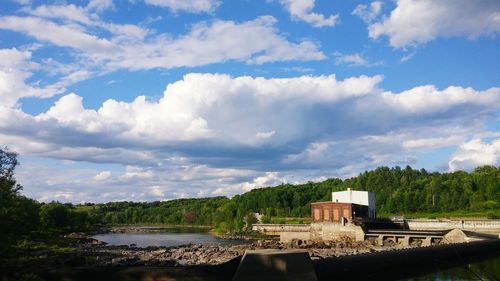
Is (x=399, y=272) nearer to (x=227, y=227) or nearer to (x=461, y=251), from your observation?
(x=461, y=251)

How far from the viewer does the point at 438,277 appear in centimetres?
3369

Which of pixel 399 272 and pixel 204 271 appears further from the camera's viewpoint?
pixel 399 272

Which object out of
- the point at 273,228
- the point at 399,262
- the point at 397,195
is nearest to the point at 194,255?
the point at 399,262

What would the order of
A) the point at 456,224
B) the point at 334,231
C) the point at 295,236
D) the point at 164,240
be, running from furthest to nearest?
the point at 164,240 < the point at 295,236 < the point at 334,231 < the point at 456,224

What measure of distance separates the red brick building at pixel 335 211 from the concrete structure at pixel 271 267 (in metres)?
67.7

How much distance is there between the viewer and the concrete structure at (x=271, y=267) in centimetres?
1609

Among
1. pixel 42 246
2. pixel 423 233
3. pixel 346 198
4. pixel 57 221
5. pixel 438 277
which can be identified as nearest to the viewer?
pixel 438 277

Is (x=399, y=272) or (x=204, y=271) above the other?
(x=204, y=271)

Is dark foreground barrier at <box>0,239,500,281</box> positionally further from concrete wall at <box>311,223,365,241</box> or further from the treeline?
the treeline

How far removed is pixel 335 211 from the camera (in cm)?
8512

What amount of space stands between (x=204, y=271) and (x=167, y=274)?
1.41 metres

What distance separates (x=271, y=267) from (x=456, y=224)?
2841 inches

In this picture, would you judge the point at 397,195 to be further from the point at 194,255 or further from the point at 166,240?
the point at 194,255

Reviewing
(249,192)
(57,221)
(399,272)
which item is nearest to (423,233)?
(399,272)
